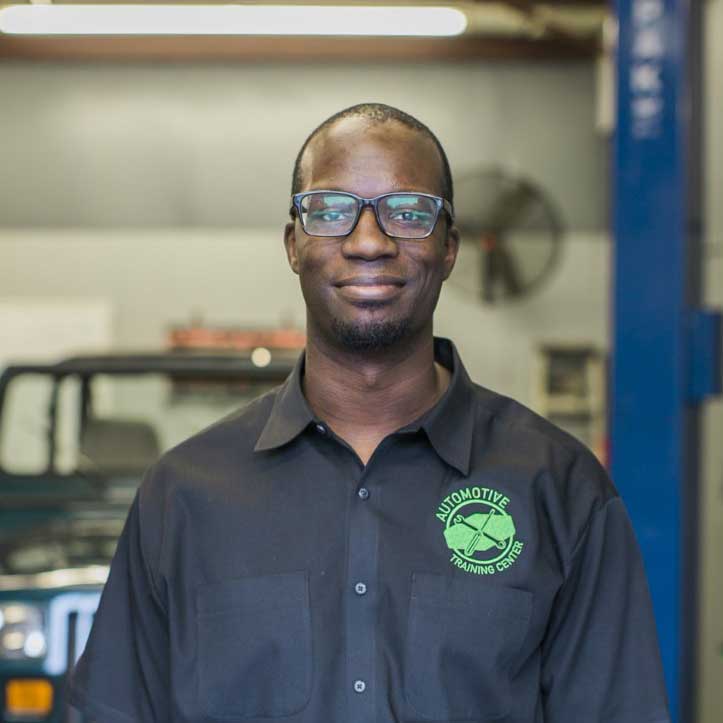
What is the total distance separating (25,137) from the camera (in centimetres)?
935

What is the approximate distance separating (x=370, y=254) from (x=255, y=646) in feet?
1.64

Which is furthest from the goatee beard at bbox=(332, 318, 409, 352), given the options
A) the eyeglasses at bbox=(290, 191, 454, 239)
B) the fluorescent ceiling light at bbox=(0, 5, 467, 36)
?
the fluorescent ceiling light at bbox=(0, 5, 467, 36)

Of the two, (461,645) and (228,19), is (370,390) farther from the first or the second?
(228,19)

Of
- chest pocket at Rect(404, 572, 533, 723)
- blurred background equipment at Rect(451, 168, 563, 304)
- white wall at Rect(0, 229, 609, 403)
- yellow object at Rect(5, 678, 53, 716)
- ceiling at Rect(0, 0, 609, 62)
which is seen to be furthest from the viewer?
white wall at Rect(0, 229, 609, 403)

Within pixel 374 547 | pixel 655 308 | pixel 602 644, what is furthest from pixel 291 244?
pixel 655 308

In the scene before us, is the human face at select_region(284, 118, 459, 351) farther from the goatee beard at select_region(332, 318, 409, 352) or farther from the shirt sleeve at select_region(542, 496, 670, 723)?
the shirt sleeve at select_region(542, 496, 670, 723)

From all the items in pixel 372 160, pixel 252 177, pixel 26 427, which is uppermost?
pixel 252 177

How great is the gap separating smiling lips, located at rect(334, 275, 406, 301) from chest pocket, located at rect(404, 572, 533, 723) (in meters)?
0.34

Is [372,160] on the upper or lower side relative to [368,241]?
upper

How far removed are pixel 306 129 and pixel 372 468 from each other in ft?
25.1

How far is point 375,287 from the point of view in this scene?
175cm

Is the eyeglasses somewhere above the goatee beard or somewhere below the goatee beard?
above

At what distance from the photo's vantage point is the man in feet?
5.65

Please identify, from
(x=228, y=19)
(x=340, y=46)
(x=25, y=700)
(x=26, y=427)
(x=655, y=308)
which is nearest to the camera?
(x=25, y=700)
